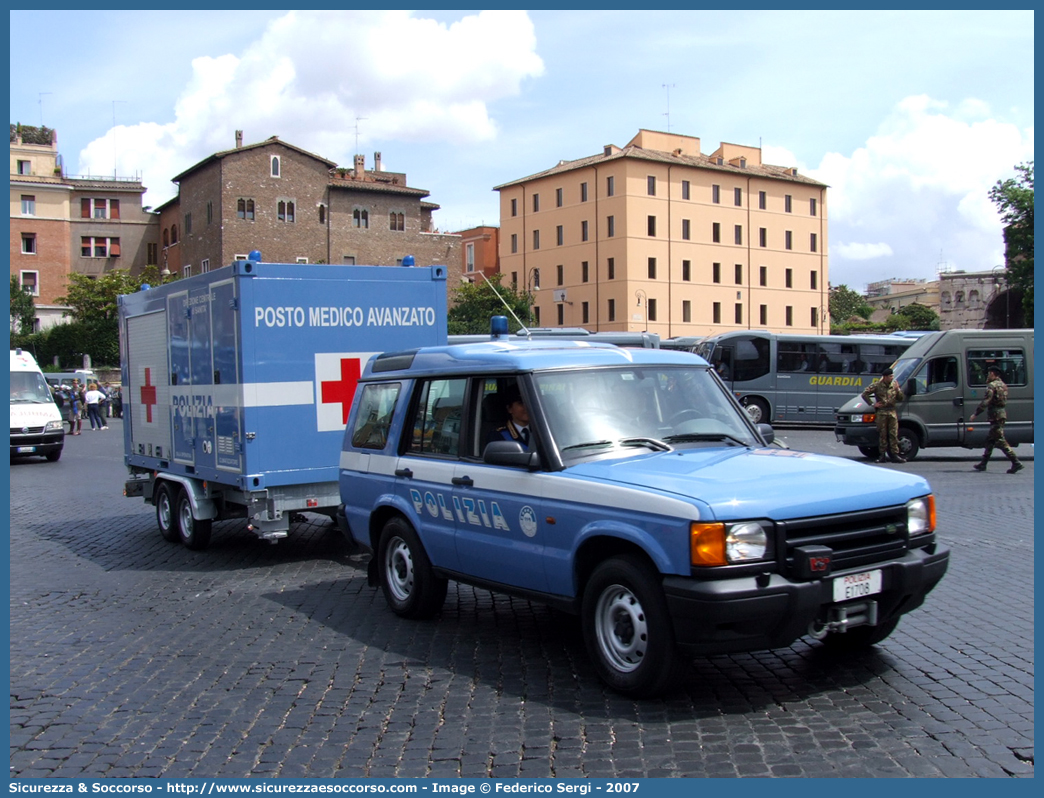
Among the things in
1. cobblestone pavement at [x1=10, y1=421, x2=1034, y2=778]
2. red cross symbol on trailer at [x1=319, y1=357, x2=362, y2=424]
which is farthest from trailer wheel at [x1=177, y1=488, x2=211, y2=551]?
red cross symbol on trailer at [x1=319, y1=357, x2=362, y2=424]

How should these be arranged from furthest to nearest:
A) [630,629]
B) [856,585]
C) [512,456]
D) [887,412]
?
[887,412] < [512,456] < [630,629] < [856,585]

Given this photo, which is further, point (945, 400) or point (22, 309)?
point (22, 309)

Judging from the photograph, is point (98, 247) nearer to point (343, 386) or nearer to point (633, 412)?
point (343, 386)

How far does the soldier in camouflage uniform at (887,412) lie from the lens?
19641 millimetres

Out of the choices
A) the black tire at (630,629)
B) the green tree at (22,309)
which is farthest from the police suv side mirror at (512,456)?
the green tree at (22,309)

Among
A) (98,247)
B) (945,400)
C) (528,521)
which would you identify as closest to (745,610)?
(528,521)

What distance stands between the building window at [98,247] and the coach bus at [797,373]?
228ft

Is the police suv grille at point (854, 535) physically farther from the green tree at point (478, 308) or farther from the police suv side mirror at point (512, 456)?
the green tree at point (478, 308)

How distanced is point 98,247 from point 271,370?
85.7 m

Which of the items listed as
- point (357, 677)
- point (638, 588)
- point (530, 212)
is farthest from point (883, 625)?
point (530, 212)

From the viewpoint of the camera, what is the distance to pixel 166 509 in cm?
1230

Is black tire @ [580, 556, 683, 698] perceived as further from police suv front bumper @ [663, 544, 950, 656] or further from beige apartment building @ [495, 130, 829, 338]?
beige apartment building @ [495, 130, 829, 338]

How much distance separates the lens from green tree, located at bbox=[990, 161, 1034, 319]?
Answer: 222ft

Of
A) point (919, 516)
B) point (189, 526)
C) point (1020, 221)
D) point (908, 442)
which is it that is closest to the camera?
point (919, 516)
